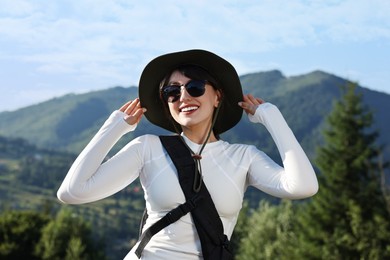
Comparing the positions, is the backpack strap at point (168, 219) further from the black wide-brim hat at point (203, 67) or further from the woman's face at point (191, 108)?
the black wide-brim hat at point (203, 67)

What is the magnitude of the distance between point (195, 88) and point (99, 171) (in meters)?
0.63

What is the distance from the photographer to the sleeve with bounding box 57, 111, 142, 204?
3016mm

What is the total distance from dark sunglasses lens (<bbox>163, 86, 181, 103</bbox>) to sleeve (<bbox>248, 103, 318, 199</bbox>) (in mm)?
420

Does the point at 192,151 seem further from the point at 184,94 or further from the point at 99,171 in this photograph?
the point at 99,171

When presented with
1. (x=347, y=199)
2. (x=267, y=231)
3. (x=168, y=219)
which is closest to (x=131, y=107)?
Result: (x=168, y=219)

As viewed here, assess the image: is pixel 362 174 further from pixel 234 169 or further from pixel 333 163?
pixel 234 169

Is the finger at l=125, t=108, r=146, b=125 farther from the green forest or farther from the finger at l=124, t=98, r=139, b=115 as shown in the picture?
the green forest

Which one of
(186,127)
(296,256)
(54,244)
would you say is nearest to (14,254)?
(54,244)

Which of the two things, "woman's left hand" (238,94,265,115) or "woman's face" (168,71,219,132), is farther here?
"woman's left hand" (238,94,265,115)

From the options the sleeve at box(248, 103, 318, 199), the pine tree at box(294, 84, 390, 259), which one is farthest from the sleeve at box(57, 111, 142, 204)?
the pine tree at box(294, 84, 390, 259)

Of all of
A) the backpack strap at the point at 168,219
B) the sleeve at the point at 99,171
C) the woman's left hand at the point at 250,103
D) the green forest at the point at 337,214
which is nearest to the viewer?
the backpack strap at the point at 168,219

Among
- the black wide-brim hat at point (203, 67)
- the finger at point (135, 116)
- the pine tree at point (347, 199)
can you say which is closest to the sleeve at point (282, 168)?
the black wide-brim hat at point (203, 67)

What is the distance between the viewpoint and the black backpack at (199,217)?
2916mm

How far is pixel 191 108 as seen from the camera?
10.6ft
